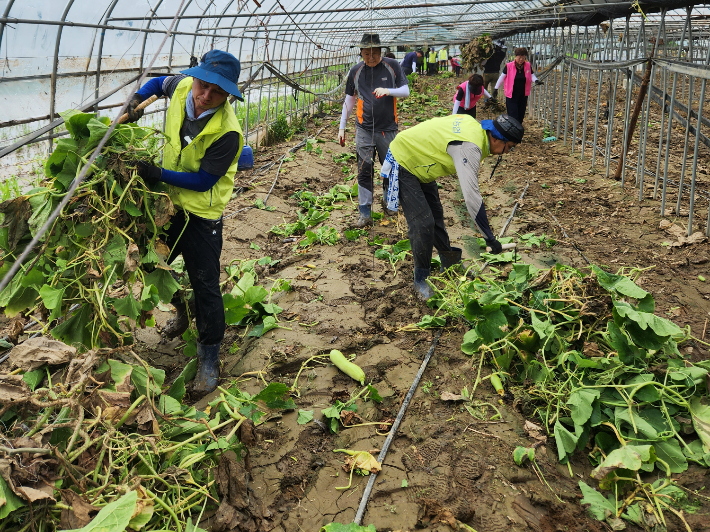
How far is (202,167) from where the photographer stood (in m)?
3.24

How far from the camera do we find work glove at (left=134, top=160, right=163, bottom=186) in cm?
298

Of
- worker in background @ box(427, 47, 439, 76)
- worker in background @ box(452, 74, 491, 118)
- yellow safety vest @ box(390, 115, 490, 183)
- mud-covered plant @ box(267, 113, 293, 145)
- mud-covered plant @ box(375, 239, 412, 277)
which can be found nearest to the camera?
yellow safety vest @ box(390, 115, 490, 183)

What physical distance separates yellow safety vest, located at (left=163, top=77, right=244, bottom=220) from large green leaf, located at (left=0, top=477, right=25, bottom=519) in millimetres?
1744

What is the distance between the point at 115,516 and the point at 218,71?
7.29 feet

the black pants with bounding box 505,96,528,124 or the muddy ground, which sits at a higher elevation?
the black pants with bounding box 505,96,528,124

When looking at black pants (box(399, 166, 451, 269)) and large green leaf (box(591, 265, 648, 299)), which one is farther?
black pants (box(399, 166, 451, 269))

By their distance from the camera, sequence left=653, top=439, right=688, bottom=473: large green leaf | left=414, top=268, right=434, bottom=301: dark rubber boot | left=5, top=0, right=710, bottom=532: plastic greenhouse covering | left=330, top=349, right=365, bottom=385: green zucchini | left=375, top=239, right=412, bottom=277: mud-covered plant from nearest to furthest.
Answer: left=5, top=0, right=710, bottom=532: plastic greenhouse covering
left=653, top=439, right=688, bottom=473: large green leaf
left=330, top=349, right=365, bottom=385: green zucchini
left=414, top=268, right=434, bottom=301: dark rubber boot
left=375, top=239, right=412, bottom=277: mud-covered plant

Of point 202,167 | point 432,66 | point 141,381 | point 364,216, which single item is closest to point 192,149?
point 202,167

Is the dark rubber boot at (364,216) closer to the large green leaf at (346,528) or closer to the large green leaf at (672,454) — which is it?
the large green leaf at (672,454)

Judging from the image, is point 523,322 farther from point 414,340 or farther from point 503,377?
point 414,340

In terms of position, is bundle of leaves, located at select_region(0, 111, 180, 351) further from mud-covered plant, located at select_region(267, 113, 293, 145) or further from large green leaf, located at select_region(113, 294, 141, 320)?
mud-covered plant, located at select_region(267, 113, 293, 145)

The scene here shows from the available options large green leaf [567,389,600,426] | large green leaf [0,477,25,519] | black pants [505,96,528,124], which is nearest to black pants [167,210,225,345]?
large green leaf [0,477,25,519]

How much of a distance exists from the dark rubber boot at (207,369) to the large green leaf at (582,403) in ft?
7.06

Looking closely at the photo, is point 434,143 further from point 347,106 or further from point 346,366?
point 347,106
